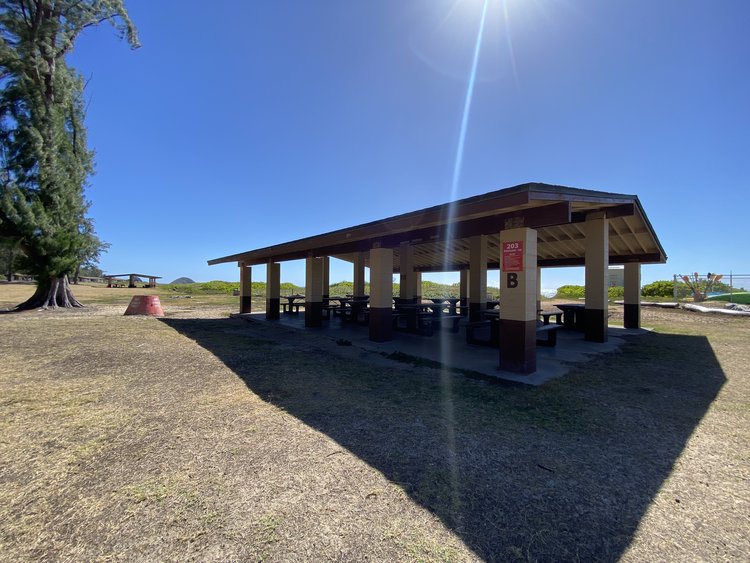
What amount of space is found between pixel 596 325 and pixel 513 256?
4651 millimetres

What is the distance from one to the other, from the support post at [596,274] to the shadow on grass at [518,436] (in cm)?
207

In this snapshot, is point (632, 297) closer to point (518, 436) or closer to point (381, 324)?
point (381, 324)

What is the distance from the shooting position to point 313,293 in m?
11.0

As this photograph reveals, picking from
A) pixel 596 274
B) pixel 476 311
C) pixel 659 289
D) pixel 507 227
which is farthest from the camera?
pixel 659 289

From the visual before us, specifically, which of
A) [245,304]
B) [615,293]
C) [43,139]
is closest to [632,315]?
[245,304]

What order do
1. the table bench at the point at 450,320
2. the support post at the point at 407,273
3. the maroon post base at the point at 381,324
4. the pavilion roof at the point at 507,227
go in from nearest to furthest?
the pavilion roof at the point at 507,227, the maroon post base at the point at 381,324, the table bench at the point at 450,320, the support post at the point at 407,273

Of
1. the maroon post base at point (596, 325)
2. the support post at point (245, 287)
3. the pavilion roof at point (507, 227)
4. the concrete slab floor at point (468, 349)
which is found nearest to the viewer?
the pavilion roof at point (507, 227)

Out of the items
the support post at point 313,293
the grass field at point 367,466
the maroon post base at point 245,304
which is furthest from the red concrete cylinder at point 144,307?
the grass field at point 367,466

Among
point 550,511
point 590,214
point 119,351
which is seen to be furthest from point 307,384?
point 590,214

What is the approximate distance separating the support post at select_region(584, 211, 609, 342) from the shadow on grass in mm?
2073

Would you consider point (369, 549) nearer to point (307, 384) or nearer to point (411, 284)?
point (307, 384)

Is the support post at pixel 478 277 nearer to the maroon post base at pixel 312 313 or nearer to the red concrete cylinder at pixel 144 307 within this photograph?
the maroon post base at pixel 312 313

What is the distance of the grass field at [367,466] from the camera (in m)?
1.87

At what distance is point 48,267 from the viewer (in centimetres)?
1466
